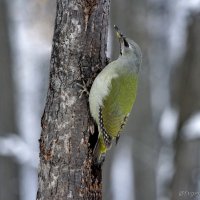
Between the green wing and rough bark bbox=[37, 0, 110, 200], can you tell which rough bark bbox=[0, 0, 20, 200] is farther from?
rough bark bbox=[37, 0, 110, 200]

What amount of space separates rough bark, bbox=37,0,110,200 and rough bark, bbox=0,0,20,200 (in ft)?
18.5

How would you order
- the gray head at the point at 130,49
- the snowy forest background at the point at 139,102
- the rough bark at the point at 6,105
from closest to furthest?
the gray head at the point at 130,49, the snowy forest background at the point at 139,102, the rough bark at the point at 6,105

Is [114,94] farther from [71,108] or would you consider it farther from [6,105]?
[6,105]

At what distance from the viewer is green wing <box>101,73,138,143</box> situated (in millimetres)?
5100

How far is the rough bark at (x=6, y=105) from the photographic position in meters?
10.3

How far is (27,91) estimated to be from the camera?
56.1 ft

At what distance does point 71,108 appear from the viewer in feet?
15.4

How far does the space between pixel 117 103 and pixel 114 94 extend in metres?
0.08

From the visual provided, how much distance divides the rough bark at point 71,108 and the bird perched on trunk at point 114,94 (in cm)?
9

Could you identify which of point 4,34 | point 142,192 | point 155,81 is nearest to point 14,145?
point 4,34

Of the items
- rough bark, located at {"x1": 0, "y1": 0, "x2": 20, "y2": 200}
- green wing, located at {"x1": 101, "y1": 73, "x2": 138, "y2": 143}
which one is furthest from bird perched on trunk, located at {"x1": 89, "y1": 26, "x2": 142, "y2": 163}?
rough bark, located at {"x1": 0, "y1": 0, "x2": 20, "y2": 200}

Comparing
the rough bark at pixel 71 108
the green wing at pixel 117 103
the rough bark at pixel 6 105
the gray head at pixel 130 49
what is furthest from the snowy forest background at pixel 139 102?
the rough bark at pixel 71 108

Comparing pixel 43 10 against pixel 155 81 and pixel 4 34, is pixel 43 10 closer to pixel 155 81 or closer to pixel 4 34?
pixel 155 81

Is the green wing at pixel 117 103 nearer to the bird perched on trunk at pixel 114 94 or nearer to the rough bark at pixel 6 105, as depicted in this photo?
the bird perched on trunk at pixel 114 94
